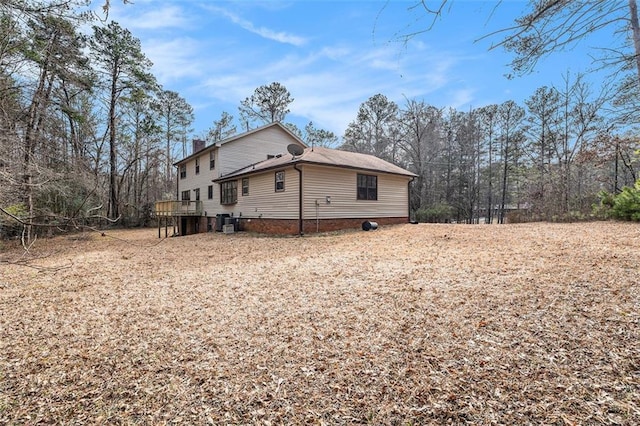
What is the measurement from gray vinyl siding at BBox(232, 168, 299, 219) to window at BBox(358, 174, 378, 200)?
3587 millimetres

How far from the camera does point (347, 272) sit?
582 centimetres

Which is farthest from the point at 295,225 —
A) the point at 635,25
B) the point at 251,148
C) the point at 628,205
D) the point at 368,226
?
the point at 628,205

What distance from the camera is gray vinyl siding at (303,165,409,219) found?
12.6 meters

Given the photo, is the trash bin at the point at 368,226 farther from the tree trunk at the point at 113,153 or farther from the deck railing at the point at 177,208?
the tree trunk at the point at 113,153

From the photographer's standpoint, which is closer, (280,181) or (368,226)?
(368,226)

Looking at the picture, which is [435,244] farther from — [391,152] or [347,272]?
[391,152]

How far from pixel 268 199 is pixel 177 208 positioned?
6909 millimetres

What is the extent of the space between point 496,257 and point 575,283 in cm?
212

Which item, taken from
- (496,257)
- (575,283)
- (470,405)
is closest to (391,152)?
(496,257)

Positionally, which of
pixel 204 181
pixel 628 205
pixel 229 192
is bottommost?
pixel 628 205

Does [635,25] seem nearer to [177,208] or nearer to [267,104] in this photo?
[177,208]

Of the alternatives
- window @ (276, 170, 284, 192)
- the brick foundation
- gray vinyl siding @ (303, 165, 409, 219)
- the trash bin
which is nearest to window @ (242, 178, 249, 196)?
the brick foundation

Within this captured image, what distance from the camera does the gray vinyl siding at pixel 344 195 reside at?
41.4 ft

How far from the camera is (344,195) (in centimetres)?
1380
